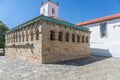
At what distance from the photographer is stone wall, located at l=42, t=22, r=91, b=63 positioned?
7.95 metres

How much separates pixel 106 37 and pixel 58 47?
9511 millimetres

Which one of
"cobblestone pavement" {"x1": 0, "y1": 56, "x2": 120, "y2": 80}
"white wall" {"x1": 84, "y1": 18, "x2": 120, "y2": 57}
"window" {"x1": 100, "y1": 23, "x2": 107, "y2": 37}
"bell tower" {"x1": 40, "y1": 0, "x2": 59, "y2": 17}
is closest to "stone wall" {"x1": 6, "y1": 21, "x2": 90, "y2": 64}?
"cobblestone pavement" {"x1": 0, "y1": 56, "x2": 120, "y2": 80}

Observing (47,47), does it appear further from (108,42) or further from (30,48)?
(108,42)

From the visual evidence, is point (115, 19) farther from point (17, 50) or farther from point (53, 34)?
point (17, 50)

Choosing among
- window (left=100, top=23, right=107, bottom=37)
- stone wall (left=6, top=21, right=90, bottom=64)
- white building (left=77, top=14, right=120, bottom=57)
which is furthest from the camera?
window (left=100, top=23, right=107, bottom=37)

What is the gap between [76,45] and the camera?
36.3 feet

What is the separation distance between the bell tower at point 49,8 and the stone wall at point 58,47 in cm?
1544

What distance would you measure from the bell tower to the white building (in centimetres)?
1201

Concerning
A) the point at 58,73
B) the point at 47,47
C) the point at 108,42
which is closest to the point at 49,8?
the point at 108,42

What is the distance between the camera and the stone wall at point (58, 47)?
7.95 meters

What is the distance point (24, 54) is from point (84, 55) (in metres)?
6.78

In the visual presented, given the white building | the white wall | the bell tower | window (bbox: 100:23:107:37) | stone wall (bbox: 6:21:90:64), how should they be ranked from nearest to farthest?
stone wall (bbox: 6:21:90:64) < the white wall < the white building < window (bbox: 100:23:107:37) < the bell tower

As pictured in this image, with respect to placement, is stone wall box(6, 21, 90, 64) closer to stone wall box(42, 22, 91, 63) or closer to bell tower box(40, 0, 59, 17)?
stone wall box(42, 22, 91, 63)

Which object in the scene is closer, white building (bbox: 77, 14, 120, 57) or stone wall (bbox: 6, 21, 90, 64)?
stone wall (bbox: 6, 21, 90, 64)
